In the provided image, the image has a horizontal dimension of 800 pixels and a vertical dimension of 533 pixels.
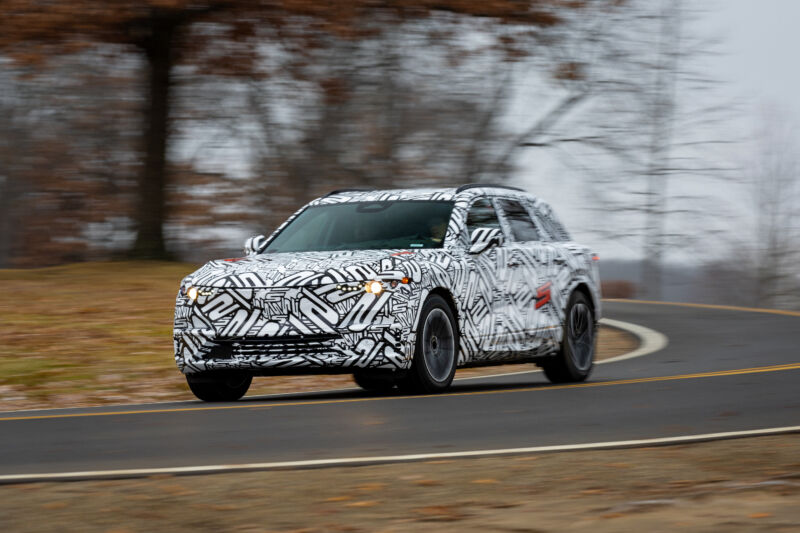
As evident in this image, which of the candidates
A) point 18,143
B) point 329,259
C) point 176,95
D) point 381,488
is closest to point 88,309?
point 176,95

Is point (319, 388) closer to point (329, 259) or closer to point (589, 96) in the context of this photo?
point (329, 259)

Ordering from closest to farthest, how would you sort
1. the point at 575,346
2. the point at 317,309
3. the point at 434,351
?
1. the point at 317,309
2. the point at 434,351
3. the point at 575,346

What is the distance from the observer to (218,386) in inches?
526

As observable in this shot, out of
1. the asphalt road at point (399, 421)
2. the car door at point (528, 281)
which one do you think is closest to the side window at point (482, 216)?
the car door at point (528, 281)

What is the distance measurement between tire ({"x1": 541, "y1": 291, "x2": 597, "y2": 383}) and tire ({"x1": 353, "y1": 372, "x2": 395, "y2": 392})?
178cm

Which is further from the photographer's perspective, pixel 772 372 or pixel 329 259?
pixel 772 372

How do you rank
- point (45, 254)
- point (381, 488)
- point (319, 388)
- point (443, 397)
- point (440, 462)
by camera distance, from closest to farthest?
point (381, 488) → point (440, 462) → point (443, 397) → point (319, 388) → point (45, 254)

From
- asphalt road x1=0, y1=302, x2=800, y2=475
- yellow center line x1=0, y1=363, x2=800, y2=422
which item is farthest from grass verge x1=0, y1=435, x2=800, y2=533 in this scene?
yellow center line x1=0, y1=363, x2=800, y2=422

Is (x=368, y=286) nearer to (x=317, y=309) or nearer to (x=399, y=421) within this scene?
(x=317, y=309)

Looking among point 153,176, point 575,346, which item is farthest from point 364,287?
point 153,176

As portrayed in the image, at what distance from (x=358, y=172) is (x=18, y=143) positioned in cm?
1013

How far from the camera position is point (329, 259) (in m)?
12.7

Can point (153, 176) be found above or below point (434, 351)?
below

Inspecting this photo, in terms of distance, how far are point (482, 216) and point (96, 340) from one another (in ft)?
23.6
